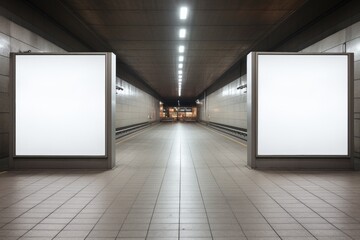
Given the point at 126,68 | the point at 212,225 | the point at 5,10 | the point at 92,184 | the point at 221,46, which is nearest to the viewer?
the point at 212,225

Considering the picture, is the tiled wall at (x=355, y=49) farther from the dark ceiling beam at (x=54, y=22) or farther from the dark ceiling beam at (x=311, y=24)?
the dark ceiling beam at (x=54, y=22)

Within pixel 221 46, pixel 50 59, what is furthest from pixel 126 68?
pixel 50 59

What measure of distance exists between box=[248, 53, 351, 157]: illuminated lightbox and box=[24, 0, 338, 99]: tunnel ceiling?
1645 mm

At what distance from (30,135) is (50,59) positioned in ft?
6.27

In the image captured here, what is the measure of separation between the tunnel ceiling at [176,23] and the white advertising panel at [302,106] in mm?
1675

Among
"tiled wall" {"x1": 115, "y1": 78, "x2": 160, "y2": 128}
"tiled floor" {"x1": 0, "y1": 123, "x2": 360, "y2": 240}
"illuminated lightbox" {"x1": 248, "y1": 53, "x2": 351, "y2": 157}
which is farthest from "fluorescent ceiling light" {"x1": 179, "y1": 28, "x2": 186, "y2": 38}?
"tiled wall" {"x1": 115, "y1": 78, "x2": 160, "y2": 128}

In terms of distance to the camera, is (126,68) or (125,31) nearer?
(125,31)

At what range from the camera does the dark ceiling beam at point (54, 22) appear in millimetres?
7723

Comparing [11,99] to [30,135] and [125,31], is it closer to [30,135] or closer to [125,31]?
[30,135]

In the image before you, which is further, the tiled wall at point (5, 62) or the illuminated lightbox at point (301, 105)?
the illuminated lightbox at point (301, 105)

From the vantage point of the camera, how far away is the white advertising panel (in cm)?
784

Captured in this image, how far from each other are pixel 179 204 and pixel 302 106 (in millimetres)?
A: 4598

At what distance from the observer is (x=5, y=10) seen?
286 inches

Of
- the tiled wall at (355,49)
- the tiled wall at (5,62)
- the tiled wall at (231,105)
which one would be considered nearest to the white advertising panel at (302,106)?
the tiled wall at (355,49)
